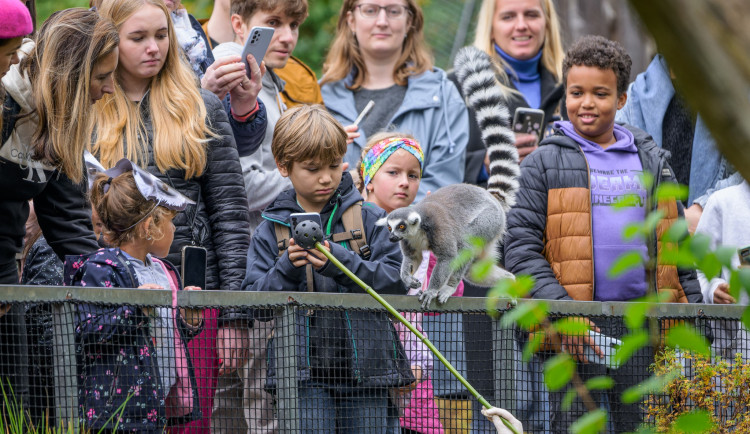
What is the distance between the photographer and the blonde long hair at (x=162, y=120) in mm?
3965

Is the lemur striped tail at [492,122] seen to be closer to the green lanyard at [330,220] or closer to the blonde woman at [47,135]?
the green lanyard at [330,220]

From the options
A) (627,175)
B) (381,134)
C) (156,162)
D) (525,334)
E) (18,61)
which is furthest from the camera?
(381,134)

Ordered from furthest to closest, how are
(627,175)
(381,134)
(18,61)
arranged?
(381,134) → (627,175) → (18,61)

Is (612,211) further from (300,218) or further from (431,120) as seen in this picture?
(300,218)

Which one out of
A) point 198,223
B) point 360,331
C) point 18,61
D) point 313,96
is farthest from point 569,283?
point 18,61

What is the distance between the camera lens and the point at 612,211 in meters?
4.12

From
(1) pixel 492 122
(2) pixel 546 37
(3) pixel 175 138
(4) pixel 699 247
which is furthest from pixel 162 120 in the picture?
(4) pixel 699 247

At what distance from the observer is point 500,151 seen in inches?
170

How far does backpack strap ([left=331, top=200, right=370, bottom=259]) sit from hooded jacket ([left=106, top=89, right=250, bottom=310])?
0.59 metres

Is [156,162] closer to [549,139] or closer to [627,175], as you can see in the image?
[549,139]

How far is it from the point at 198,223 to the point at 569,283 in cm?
170

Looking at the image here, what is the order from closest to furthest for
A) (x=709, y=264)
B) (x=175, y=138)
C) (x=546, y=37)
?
1. (x=709, y=264)
2. (x=175, y=138)
3. (x=546, y=37)

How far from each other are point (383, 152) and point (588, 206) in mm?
1010

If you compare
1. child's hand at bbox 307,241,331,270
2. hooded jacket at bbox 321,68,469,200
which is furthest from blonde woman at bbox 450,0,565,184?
child's hand at bbox 307,241,331,270
